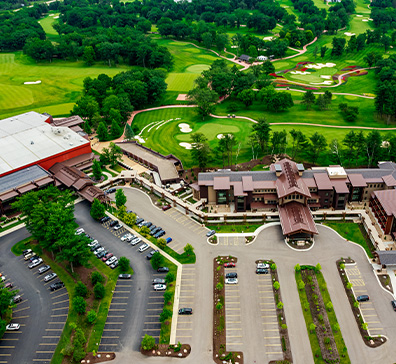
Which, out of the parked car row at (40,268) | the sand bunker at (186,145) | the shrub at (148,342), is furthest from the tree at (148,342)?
the sand bunker at (186,145)

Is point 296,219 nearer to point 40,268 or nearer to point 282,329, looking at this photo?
point 282,329

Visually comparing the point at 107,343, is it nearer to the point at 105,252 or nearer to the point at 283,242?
the point at 105,252

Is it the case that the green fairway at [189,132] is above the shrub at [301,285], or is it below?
below

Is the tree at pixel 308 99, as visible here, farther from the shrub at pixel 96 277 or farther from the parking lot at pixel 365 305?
the shrub at pixel 96 277

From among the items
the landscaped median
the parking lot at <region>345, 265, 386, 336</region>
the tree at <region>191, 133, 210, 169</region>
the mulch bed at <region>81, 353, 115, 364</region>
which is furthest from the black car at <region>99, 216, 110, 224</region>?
the parking lot at <region>345, 265, 386, 336</region>

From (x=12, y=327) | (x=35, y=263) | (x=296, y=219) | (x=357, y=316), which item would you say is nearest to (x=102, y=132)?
(x=35, y=263)

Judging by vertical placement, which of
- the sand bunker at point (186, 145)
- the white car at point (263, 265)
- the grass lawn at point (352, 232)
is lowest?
the sand bunker at point (186, 145)

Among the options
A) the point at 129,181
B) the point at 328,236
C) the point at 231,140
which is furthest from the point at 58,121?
the point at 328,236
